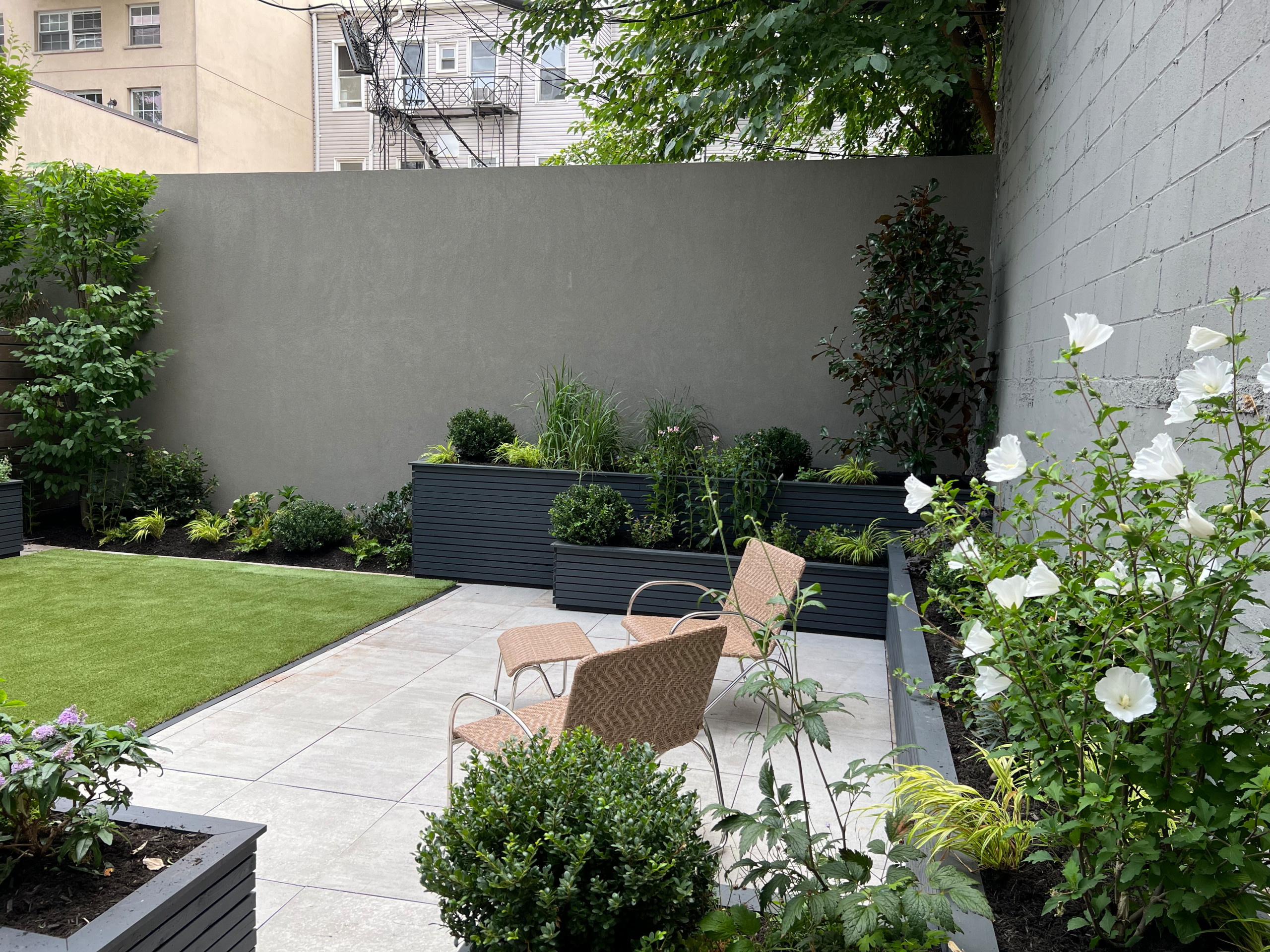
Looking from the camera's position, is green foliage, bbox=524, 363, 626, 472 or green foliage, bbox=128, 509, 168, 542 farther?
green foliage, bbox=128, 509, 168, 542

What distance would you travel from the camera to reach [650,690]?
281 cm

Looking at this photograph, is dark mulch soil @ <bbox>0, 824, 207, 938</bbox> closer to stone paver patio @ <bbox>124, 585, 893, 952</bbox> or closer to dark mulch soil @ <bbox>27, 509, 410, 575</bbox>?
stone paver patio @ <bbox>124, 585, 893, 952</bbox>

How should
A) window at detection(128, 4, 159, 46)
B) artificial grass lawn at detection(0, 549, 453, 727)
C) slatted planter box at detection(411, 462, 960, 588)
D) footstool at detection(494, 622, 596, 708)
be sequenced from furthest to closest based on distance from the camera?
window at detection(128, 4, 159, 46), slatted planter box at detection(411, 462, 960, 588), artificial grass lawn at detection(0, 549, 453, 727), footstool at detection(494, 622, 596, 708)

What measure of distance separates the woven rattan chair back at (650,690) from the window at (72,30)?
60.3ft

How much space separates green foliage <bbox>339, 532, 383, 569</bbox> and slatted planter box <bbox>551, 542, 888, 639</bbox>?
184 centimetres

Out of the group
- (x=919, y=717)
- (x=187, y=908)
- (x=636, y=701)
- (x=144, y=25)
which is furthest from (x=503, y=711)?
(x=144, y=25)

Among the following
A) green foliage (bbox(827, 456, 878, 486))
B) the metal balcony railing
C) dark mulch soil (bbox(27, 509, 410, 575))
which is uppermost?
the metal balcony railing

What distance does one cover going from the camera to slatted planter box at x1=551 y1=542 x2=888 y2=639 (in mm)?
5656

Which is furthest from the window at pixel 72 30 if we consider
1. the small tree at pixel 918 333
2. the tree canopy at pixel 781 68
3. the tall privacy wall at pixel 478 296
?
the small tree at pixel 918 333

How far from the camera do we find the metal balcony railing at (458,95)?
52.4 feet

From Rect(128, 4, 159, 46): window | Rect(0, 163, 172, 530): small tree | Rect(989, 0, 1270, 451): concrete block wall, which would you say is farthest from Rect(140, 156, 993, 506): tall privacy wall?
Rect(128, 4, 159, 46): window

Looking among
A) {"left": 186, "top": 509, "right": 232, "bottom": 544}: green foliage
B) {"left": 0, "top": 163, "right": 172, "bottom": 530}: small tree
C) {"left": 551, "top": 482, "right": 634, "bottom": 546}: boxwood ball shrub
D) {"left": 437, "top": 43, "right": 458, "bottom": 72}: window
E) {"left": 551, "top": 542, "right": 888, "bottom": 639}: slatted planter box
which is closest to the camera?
{"left": 551, "top": 542, "right": 888, "bottom": 639}: slatted planter box

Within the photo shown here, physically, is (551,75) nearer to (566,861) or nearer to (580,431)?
(580,431)

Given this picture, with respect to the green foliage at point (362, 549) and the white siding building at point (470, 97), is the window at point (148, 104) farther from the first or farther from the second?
the green foliage at point (362, 549)
